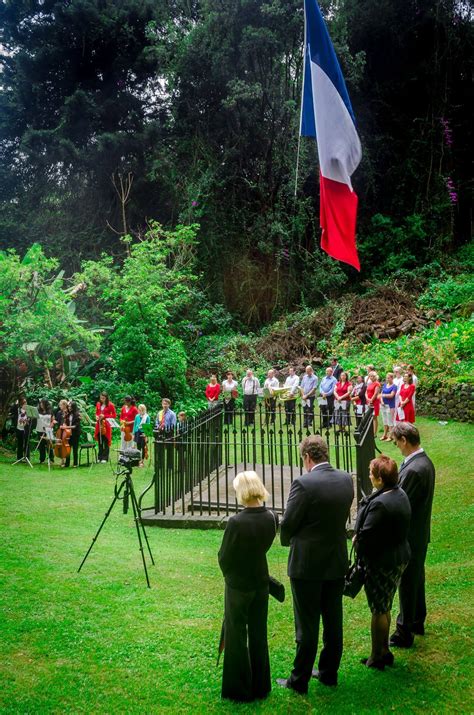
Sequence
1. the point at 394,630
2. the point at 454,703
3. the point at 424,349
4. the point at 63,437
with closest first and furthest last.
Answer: the point at 454,703
the point at 394,630
the point at 63,437
the point at 424,349

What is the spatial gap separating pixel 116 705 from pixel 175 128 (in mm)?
28497

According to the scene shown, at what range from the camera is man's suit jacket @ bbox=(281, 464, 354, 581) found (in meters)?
4.47

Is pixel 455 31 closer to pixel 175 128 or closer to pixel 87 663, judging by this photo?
pixel 175 128

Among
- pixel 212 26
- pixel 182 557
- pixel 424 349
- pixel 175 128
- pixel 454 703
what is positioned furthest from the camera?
pixel 175 128

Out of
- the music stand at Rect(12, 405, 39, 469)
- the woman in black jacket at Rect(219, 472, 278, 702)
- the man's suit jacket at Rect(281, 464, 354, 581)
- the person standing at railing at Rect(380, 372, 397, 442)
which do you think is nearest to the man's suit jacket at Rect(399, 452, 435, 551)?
the man's suit jacket at Rect(281, 464, 354, 581)

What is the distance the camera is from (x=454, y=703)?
176 inches

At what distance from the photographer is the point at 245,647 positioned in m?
4.41

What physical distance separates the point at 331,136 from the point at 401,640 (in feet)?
19.3

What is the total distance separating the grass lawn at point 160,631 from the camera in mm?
4543

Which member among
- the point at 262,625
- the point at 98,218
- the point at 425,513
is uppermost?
the point at 98,218

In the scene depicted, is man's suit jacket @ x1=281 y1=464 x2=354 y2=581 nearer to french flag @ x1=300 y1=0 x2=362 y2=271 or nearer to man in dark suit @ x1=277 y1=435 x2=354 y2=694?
man in dark suit @ x1=277 y1=435 x2=354 y2=694

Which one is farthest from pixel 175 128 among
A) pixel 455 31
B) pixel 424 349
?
pixel 424 349

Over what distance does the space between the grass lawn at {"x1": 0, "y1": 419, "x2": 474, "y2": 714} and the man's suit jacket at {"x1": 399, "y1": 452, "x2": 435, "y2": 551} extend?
953 mm

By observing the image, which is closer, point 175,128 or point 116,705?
point 116,705
